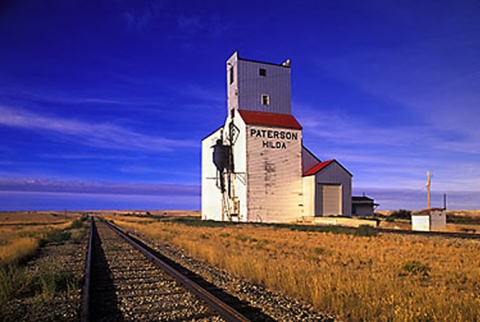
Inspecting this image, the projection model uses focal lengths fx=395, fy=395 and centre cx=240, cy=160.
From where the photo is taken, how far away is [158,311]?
592 centimetres

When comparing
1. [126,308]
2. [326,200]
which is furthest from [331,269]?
[326,200]

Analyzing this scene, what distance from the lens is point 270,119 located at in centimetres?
3847

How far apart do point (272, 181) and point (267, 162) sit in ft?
5.92

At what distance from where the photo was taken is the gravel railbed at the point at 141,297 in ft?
18.7

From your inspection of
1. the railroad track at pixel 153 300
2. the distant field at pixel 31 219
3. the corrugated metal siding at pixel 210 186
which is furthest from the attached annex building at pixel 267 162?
the distant field at pixel 31 219

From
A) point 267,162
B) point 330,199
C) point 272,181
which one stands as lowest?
point 330,199

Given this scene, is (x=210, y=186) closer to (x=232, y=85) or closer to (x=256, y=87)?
(x=232, y=85)

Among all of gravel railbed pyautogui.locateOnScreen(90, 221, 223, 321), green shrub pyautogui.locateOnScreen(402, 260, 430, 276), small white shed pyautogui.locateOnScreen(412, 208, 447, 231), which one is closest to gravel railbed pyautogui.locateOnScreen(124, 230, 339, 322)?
gravel railbed pyautogui.locateOnScreen(90, 221, 223, 321)

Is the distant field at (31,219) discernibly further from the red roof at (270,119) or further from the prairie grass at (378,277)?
the prairie grass at (378,277)

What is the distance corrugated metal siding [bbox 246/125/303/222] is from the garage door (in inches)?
93.3

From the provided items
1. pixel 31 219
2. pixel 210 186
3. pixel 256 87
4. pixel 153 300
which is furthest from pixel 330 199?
pixel 31 219

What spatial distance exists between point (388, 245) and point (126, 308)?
38.2 ft

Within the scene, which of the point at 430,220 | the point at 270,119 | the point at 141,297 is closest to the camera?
the point at 141,297

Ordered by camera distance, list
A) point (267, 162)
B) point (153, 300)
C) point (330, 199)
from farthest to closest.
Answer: point (267, 162), point (330, 199), point (153, 300)
